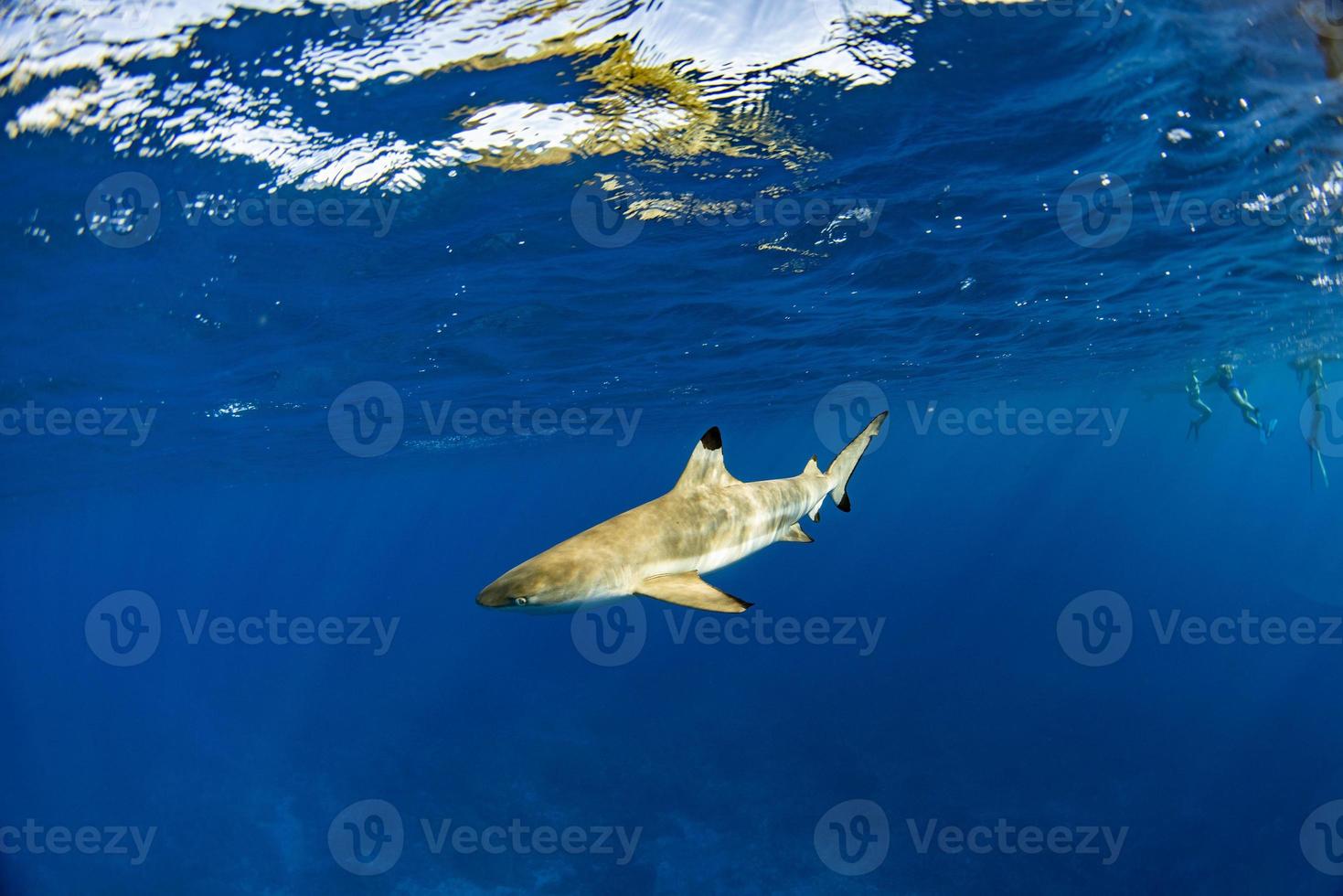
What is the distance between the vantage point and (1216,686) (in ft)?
96.9

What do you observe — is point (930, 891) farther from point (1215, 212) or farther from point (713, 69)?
point (713, 69)
